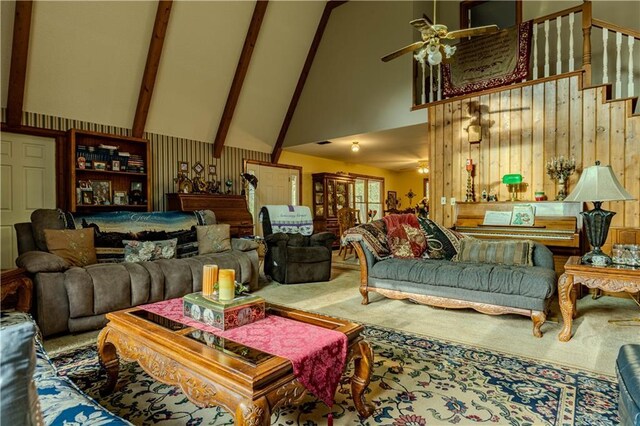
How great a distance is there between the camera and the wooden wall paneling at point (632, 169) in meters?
3.86

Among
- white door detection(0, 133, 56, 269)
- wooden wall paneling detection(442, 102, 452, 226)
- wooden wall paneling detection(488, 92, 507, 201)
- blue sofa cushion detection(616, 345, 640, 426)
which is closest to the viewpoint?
blue sofa cushion detection(616, 345, 640, 426)

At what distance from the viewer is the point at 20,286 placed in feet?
8.38

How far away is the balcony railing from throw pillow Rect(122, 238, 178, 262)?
393 cm

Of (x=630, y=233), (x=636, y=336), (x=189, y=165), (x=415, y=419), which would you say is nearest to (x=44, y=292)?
(x=415, y=419)

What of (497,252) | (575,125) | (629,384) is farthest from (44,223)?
(575,125)

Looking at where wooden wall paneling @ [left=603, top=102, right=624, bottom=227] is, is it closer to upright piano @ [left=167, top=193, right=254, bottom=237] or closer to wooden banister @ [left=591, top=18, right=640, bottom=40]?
wooden banister @ [left=591, top=18, right=640, bottom=40]

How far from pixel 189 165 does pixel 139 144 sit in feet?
3.01

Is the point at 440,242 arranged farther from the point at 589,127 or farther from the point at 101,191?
the point at 101,191

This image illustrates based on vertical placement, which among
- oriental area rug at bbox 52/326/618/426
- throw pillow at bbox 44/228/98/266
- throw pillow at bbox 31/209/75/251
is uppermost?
throw pillow at bbox 31/209/75/251

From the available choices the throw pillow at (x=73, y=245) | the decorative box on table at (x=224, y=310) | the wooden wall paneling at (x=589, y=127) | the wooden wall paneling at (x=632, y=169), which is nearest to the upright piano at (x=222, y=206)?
the throw pillow at (x=73, y=245)

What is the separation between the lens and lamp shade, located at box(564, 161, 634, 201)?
264 centimetres

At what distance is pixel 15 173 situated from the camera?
4555mm

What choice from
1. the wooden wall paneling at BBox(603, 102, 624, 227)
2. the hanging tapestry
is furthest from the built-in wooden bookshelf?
the wooden wall paneling at BBox(603, 102, 624, 227)

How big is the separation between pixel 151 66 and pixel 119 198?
202 centimetres
